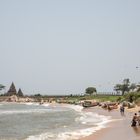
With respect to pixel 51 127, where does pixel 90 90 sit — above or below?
above

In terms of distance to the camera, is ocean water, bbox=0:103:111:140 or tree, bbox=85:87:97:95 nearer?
ocean water, bbox=0:103:111:140

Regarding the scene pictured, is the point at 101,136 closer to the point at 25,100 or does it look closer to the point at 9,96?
the point at 25,100

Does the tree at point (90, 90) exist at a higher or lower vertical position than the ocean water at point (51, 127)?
higher

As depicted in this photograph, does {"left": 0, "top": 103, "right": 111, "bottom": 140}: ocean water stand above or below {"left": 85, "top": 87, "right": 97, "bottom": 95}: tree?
below

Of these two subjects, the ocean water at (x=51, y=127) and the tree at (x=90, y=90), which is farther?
the tree at (x=90, y=90)

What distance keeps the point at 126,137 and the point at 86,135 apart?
4540mm

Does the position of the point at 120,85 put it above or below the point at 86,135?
above

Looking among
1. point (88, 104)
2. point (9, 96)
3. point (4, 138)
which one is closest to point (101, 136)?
point (4, 138)

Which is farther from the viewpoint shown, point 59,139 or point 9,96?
point 9,96

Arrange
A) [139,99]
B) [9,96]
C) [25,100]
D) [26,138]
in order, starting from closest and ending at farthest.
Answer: [26,138] → [139,99] → [25,100] → [9,96]

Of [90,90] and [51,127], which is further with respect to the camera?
[90,90]

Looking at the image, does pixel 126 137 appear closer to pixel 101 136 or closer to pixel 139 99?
pixel 101 136

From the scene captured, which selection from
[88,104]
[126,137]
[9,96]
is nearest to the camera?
[126,137]

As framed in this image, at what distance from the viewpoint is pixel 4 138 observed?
33.1 m
